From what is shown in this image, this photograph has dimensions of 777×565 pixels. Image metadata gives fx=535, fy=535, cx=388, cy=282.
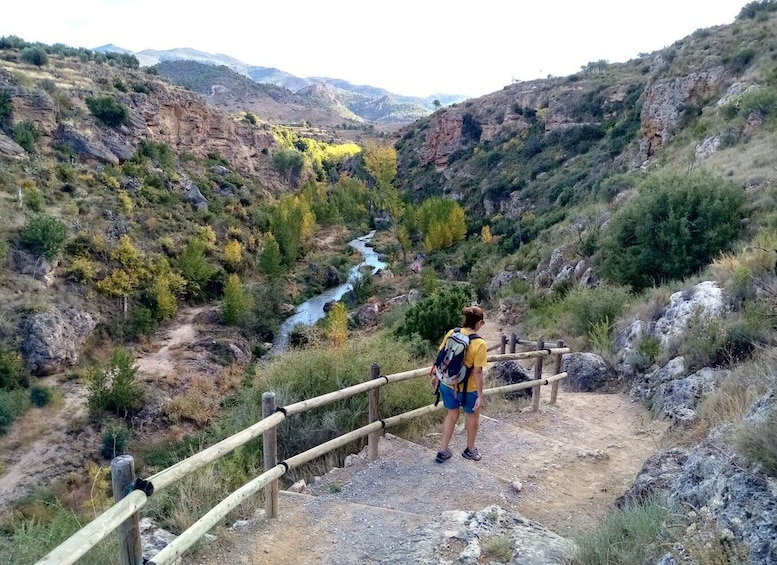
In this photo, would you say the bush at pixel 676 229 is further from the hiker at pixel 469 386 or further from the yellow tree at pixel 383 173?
the yellow tree at pixel 383 173

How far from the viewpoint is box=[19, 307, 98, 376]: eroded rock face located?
22.4 metres

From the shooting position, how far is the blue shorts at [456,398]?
19.0 feet

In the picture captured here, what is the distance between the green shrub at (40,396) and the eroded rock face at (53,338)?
1.57m

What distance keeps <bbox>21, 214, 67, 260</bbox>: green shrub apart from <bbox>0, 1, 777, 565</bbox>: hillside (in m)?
0.15

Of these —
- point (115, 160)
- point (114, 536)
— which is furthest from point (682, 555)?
point (115, 160)

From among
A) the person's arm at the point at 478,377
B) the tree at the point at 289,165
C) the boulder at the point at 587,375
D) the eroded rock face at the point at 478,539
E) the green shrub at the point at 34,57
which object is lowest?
the boulder at the point at 587,375

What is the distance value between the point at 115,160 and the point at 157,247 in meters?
11.1

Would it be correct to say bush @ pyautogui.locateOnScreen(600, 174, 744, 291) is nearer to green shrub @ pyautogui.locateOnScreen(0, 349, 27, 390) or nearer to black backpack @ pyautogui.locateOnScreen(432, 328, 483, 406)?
black backpack @ pyautogui.locateOnScreen(432, 328, 483, 406)

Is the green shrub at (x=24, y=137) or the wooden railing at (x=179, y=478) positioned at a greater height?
the green shrub at (x=24, y=137)

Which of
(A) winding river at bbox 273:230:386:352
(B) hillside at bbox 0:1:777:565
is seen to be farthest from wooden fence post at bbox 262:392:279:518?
(A) winding river at bbox 273:230:386:352

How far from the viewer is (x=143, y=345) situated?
2741cm

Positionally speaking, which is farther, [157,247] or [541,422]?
[157,247]

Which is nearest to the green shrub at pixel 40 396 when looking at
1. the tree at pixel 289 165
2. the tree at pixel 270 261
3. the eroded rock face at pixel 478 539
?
the tree at pixel 270 261

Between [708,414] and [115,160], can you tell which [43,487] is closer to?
[708,414]
